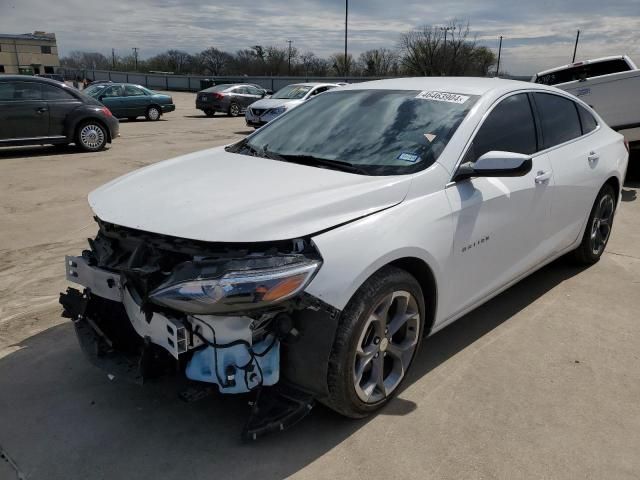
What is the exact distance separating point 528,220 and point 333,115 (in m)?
1.47

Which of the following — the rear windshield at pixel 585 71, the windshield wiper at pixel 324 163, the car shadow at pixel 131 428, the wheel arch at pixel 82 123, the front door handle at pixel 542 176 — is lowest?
the car shadow at pixel 131 428

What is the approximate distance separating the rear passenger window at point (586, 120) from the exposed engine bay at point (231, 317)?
3229mm

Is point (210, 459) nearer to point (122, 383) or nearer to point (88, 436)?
point (88, 436)

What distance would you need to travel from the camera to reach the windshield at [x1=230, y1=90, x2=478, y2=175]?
297 cm

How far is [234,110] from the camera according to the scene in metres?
23.5

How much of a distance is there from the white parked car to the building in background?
97088 mm

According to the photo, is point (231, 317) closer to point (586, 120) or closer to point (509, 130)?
point (509, 130)

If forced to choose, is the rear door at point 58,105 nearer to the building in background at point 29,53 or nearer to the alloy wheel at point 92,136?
the alloy wheel at point 92,136

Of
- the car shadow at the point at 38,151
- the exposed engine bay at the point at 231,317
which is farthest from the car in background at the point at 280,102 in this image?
the exposed engine bay at the point at 231,317

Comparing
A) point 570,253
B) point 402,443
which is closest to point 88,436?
point 402,443

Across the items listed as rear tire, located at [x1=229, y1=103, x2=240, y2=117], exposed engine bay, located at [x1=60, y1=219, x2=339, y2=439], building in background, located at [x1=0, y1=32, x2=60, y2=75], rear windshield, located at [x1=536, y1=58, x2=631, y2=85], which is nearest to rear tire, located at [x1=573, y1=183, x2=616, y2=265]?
exposed engine bay, located at [x1=60, y1=219, x2=339, y2=439]

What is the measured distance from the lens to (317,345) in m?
2.31

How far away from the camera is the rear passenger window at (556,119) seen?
3873 mm

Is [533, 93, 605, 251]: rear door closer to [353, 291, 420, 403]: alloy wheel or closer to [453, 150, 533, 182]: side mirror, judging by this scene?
[453, 150, 533, 182]: side mirror
